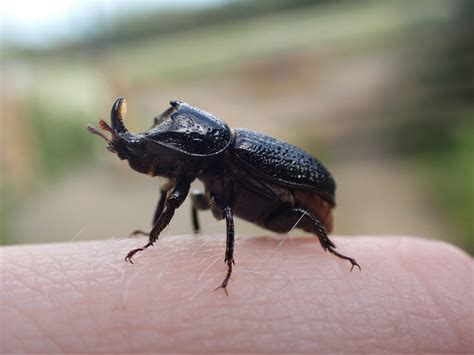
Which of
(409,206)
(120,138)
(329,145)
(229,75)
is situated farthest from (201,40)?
(120,138)

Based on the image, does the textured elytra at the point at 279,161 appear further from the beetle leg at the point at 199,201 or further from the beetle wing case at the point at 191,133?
the beetle leg at the point at 199,201

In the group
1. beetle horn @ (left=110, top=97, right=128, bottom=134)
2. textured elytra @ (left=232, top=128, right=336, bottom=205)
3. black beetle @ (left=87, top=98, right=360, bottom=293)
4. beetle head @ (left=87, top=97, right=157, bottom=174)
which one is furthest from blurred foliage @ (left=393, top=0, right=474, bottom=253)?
beetle horn @ (left=110, top=97, right=128, bottom=134)

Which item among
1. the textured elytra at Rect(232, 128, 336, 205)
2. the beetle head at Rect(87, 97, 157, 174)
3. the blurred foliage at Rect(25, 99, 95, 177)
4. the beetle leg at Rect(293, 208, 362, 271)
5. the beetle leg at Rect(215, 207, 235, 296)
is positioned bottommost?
the blurred foliage at Rect(25, 99, 95, 177)

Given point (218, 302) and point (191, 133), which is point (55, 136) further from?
point (218, 302)

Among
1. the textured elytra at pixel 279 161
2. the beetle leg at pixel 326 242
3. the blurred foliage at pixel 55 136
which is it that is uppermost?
the textured elytra at pixel 279 161

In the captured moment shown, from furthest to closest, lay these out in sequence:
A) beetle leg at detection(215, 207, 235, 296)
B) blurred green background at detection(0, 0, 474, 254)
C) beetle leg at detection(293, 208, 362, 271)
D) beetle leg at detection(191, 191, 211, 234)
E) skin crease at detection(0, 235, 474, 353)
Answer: blurred green background at detection(0, 0, 474, 254) < beetle leg at detection(191, 191, 211, 234) < beetle leg at detection(293, 208, 362, 271) < beetle leg at detection(215, 207, 235, 296) < skin crease at detection(0, 235, 474, 353)

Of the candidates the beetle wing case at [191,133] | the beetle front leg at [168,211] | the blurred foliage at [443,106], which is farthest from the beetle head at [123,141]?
the blurred foliage at [443,106]

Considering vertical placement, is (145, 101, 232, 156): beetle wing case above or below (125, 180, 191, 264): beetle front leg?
above

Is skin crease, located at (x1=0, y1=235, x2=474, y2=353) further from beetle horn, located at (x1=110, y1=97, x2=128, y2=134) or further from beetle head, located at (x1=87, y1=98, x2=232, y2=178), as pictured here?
beetle horn, located at (x1=110, y1=97, x2=128, y2=134)

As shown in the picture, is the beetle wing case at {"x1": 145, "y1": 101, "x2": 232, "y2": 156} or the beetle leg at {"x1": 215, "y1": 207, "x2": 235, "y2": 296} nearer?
the beetle leg at {"x1": 215, "y1": 207, "x2": 235, "y2": 296}
